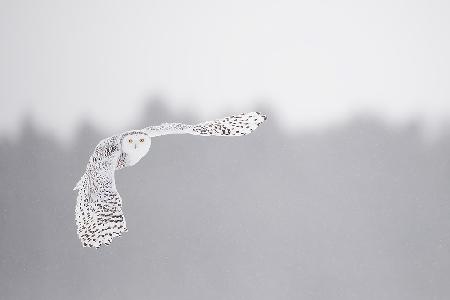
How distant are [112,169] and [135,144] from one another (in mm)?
67

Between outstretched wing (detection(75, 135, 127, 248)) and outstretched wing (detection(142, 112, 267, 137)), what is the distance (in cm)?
11

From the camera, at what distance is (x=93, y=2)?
523 cm

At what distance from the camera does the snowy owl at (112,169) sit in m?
1.13

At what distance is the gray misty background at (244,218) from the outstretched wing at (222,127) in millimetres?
3273

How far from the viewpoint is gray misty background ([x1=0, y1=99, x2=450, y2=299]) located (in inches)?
176

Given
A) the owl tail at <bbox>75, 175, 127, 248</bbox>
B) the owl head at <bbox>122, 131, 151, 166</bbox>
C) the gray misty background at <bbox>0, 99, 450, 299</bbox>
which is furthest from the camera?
the gray misty background at <bbox>0, 99, 450, 299</bbox>

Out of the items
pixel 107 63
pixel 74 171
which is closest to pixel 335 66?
pixel 107 63

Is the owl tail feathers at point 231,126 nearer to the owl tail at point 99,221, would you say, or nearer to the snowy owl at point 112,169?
the snowy owl at point 112,169

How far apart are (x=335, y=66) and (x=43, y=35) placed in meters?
1.94

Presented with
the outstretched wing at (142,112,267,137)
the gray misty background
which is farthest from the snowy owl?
the gray misty background

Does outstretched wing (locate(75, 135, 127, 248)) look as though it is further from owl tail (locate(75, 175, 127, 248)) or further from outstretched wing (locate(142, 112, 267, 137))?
outstretched wing (locate(142, 112, 267, 137))

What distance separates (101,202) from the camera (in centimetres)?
120

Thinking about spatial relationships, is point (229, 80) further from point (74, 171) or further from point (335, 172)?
point (74, 171)

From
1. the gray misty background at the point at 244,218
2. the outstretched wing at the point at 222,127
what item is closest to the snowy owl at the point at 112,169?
the outstretched wing at the point at 222,127
